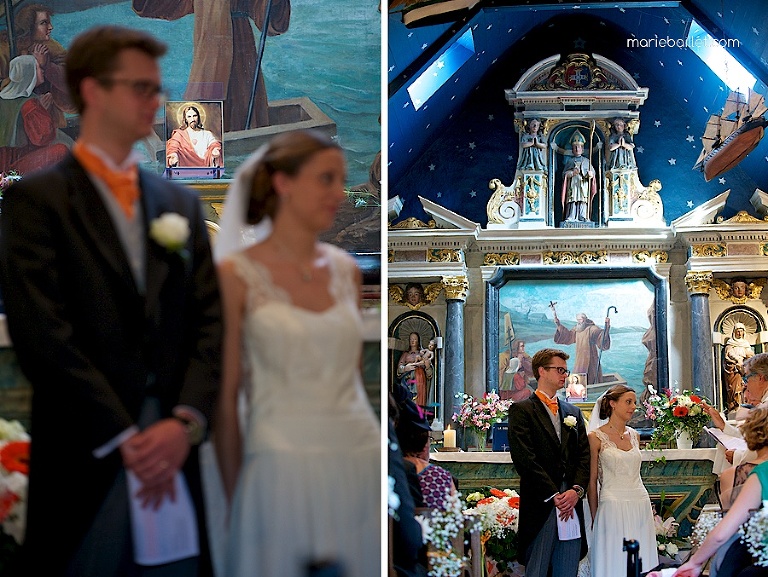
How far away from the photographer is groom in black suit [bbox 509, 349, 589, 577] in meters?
5.58

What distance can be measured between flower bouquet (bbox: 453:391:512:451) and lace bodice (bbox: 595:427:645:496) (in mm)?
526

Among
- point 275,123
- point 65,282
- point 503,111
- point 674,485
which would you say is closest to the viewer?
point 65,282

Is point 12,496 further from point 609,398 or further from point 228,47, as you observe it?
point 609,398

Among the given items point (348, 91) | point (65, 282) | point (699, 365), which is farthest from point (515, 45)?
point (65, 282)

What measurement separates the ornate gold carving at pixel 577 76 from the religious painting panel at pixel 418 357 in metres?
1.46

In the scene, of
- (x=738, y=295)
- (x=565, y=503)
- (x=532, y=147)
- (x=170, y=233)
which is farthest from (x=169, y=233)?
(x=738, y=295)

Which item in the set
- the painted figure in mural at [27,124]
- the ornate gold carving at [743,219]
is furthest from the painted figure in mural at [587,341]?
the painted figure in mural at [27,124]

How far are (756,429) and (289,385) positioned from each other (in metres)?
2.43

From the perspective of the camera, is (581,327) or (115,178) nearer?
(115,178)

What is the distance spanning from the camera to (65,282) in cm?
445

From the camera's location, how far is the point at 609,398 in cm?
571

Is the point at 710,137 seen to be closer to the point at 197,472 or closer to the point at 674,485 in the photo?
the point at 674,485

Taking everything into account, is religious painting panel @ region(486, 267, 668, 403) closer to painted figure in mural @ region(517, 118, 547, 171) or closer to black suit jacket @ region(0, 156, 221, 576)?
painted figure in mural @ region(517, 118, 547, 171)

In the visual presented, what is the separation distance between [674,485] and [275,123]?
2.77 m
